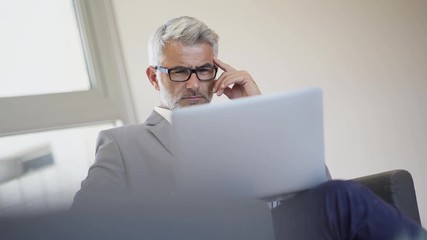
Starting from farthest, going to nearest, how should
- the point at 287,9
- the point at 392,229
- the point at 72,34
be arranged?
1. the point at 287,9
2. the point at 72,34
3. the point at 392,229

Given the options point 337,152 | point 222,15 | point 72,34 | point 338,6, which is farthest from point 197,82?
point 338,6

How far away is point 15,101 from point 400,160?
2296mm

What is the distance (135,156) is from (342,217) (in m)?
0.72

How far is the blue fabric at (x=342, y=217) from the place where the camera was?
983mm

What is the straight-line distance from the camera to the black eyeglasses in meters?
1.66

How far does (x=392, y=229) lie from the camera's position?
984 millimetres

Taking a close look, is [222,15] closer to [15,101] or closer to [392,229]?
[15,101]

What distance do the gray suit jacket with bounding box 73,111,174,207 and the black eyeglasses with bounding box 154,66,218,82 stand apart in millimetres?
172

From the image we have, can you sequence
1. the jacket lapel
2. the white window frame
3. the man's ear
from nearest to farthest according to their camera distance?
1. the jacket lapel
2. the man's ear
3. the white window frame

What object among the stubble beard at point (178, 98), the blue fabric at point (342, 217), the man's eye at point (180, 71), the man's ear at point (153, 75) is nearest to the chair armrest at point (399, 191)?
the blue fabric at point (342, 217)

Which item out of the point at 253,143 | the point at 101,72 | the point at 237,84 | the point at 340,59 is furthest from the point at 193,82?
the point at 340,59

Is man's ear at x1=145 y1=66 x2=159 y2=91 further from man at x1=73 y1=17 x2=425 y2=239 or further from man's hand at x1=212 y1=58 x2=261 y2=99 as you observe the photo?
man's hand at x1=212 y1=58 x2=261 y2=99

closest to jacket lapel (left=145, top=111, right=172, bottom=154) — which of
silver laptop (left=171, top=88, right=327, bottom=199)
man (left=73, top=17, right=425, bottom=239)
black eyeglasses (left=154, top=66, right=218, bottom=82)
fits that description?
man (left=73, top=17, right=425, bottom=239)

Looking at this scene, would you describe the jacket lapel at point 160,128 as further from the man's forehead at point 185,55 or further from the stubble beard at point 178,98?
the man's forehead at point 185,55
